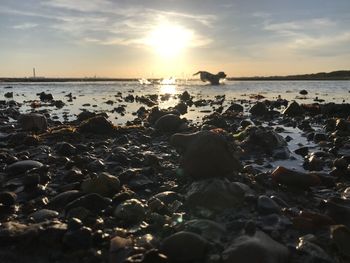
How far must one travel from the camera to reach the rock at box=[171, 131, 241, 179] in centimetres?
796

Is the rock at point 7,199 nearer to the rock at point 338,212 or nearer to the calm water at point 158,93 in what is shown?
the rock at point 338,212

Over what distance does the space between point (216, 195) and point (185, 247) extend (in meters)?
2.03

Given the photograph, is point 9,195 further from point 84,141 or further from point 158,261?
point 84,141

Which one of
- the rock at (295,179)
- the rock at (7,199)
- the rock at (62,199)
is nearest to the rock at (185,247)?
the rock at (62,199)

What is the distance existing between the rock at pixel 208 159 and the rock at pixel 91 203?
2078mm

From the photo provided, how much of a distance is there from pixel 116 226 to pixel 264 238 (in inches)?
85.3

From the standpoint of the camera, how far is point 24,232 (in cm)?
540

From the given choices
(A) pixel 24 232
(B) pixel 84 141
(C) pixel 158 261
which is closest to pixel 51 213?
(A) pixel 24 232

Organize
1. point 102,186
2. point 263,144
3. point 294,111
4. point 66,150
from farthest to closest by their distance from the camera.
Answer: point 294,111 < point 263,144 < point 66,150 < point 102,186

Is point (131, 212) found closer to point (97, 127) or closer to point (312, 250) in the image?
point (312, 250)

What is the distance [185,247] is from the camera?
16.3 feet

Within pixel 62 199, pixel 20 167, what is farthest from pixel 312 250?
pixel 20 167

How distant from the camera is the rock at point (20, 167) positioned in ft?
29.4

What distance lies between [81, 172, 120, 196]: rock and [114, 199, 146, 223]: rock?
874mm
